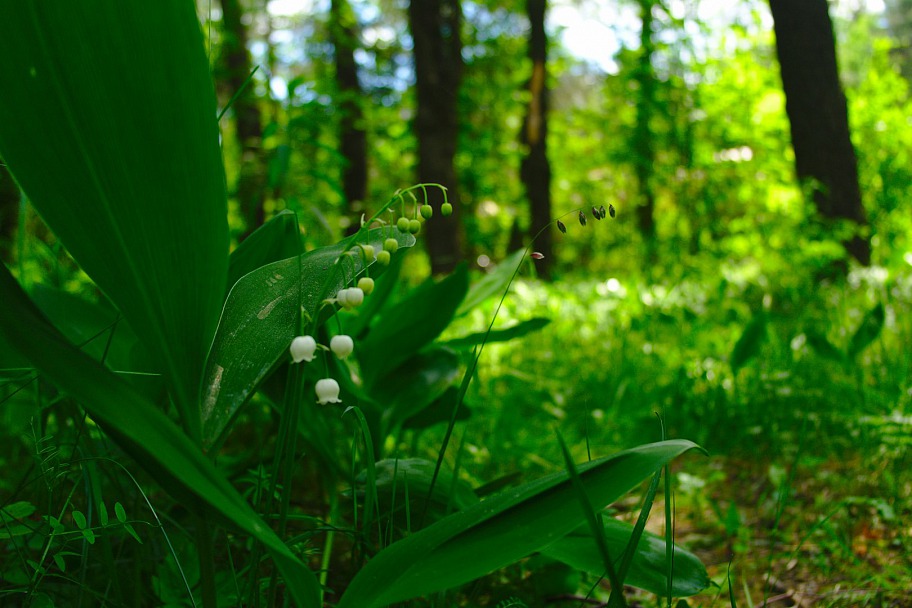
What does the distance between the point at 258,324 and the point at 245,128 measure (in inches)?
339

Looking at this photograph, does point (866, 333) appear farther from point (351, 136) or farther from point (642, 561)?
point (351, 136)

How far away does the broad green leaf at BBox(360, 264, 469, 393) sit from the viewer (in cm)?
133

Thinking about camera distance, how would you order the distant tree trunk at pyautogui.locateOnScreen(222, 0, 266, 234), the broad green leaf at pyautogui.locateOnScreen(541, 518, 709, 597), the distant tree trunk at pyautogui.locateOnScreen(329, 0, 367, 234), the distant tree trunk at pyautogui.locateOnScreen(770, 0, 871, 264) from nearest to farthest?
the broad green leaf at pyautogui.locateOnScreen(541, 518, 709, 597), the distant tree trunk at pyautogui.locateOnScreen(222, 0, 266, 234), the distant tree trunk at pyautogui.locateOnScreen(770, 0, 871, 264), the distant tree trunk at pyautogui.locateOnScreen(329, 0, 367, 234)

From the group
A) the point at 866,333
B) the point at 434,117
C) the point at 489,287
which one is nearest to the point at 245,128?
the point at 434,117

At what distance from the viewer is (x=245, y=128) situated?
28.6 feet

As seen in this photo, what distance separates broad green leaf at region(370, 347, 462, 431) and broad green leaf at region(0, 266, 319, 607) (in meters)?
0.66

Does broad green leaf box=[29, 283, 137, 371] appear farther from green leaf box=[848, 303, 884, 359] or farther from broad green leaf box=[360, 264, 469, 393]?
green leaf box=[848, 303, 884, 359]

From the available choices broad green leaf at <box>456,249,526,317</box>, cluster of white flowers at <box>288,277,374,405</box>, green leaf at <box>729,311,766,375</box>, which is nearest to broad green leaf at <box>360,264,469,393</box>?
broad green leaf at <box>456,249,526,317</box>

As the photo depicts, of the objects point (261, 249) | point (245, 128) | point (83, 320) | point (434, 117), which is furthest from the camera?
point (245, 128)

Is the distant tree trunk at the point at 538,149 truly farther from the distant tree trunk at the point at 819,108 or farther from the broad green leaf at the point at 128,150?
the broad green leaf at the point at 128,150

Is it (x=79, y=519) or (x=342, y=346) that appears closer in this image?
(x=342, y=346)

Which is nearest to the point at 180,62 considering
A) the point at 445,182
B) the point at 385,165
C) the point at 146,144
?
the point at 146,144

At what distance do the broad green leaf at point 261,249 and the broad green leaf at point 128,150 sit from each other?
28cm

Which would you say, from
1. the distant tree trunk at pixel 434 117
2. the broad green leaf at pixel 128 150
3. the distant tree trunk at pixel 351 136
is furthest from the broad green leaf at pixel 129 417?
the distant tree trunk at pixel 351 136
